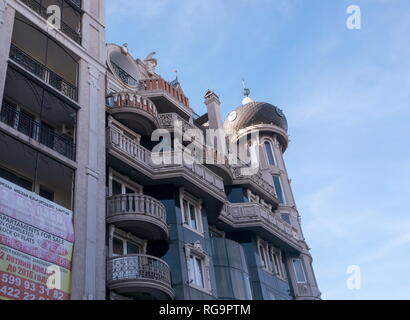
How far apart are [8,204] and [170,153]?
9.53 m

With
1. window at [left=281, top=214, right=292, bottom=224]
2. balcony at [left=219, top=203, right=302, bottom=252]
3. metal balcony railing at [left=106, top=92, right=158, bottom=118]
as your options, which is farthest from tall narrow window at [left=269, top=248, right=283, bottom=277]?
metal balcony railing at [left=106, top=92, right=158, bottom=118]

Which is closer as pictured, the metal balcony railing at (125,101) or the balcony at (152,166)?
the balcony at (152,166)

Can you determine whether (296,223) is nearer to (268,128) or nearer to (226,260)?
(268,128)

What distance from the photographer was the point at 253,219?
30.0 metres

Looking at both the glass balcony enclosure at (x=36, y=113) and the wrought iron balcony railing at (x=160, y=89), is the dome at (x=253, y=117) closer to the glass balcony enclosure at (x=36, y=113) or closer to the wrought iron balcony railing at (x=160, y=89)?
the wrought iron balcony railing at (x=160, y=89)

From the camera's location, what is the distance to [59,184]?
69.0 ft

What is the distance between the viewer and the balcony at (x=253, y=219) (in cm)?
2990

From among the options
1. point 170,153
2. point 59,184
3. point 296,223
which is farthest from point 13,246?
point 296,223

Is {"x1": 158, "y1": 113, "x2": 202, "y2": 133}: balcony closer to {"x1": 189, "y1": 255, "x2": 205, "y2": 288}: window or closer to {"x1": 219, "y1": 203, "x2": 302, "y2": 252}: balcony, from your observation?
{"x1": 219, "y1": 203, "x2": 302, "y2": 252}: balcony

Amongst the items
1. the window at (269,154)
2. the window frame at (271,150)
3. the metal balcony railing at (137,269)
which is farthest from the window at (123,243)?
the window at (269,154)

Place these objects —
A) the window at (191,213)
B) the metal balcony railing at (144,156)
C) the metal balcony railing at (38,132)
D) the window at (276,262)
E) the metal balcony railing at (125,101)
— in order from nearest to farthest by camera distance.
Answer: the metal balcony railing at (38,132) → the metal balcony railing at (144,156) → the window at (191,213) → the metal balcony railing at (125,101) → the window at (276,262)

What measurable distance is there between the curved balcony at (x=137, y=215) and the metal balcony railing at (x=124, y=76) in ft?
30.1

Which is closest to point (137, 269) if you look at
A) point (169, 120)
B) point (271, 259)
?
point (169, 120)

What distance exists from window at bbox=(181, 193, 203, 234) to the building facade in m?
0.05
